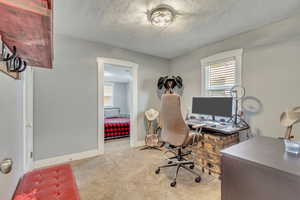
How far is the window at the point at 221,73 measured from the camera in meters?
2.62

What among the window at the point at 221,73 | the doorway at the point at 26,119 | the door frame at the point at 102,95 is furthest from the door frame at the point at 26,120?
the window at the point at 221,73

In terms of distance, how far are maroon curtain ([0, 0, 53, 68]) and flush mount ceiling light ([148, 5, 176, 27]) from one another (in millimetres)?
1505

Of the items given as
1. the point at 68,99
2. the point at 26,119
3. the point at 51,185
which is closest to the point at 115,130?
the point at 68,99

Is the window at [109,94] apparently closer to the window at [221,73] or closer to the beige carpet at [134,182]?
the beige carpet at [134,182]

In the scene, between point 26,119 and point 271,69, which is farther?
point 271,69

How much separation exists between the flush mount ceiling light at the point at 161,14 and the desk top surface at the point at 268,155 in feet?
6.03

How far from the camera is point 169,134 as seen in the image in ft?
7.13

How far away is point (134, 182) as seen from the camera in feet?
6.59

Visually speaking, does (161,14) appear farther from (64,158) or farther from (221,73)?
(64,158)

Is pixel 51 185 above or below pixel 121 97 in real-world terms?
below

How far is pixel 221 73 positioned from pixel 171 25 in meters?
1.48

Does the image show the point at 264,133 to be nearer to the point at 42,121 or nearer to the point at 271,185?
the point at 271,185

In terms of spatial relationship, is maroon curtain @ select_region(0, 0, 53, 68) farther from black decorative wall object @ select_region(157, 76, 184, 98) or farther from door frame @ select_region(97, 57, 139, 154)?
black decorative wall object @ select_region(157, 76, 184, 98)

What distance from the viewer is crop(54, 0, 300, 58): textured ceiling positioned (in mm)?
1783
